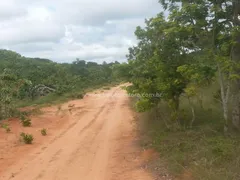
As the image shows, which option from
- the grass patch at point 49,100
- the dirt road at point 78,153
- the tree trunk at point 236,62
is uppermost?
the tree trunk at point 236,62

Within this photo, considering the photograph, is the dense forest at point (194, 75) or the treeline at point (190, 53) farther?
the treeline at point (190, 53)

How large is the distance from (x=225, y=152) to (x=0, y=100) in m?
13.1

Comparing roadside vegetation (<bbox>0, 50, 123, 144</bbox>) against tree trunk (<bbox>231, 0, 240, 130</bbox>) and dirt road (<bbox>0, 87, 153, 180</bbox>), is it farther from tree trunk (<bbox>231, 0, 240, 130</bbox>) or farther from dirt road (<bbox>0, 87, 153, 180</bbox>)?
tree trunk (<bbox>231, 0, 240, 130</bbox>)

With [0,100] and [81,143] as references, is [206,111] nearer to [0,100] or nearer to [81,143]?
[81,143]

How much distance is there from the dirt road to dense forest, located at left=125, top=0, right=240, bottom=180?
102 centimetres

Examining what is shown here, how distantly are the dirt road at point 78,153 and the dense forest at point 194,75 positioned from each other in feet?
3.35

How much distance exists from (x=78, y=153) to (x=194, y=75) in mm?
4142

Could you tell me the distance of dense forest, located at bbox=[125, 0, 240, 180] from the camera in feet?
23.9

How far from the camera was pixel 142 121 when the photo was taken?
1441cm

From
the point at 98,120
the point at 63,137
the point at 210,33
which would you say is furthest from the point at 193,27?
the point at 98,120

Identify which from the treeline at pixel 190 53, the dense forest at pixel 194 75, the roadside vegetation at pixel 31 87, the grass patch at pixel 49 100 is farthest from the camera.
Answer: the grass patch at pixel 49 100

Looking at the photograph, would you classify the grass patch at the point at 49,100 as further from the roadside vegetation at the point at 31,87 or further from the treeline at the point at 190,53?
the treeline at the point at 190,53

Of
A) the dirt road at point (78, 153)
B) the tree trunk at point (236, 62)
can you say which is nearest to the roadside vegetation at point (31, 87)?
the dirt road at point (78, 153)

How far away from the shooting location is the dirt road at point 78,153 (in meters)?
7.66
